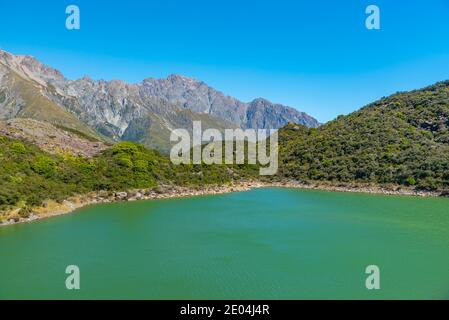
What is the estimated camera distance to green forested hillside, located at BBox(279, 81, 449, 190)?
45938 millimetres

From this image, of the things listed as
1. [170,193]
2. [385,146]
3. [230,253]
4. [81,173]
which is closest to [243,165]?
[170,193]

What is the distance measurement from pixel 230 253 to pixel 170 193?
23.0m

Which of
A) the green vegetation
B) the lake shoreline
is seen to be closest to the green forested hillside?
the lake shoreline

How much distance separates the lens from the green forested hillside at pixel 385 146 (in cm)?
4594

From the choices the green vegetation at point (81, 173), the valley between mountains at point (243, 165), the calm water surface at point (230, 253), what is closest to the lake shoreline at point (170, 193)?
the valley between mountains at point (243, 165)

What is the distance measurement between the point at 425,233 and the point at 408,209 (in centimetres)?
933

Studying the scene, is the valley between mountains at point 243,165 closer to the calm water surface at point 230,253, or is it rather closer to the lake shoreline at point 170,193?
the lake shoreline at point 170,193

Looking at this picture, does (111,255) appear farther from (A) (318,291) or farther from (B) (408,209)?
(B) (408,209)

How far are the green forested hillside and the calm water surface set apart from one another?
46.5 ft

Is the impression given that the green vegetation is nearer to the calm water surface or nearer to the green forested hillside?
the calm water surface

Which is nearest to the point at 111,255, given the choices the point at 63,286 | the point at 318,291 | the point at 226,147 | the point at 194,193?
the point at 63,286

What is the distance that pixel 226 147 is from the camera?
66062 millimetres

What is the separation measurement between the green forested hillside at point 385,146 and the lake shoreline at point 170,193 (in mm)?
1426

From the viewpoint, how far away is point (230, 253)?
1975 centimetres
